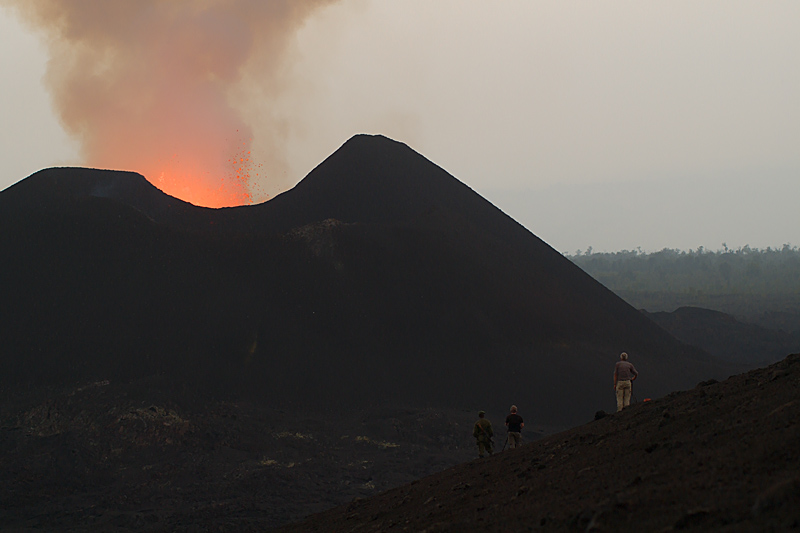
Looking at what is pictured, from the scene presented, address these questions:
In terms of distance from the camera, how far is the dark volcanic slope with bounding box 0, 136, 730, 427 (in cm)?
3297

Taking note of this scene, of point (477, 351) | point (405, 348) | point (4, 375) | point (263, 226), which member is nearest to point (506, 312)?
point (477, 351)

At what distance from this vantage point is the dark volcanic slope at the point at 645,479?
704 cm

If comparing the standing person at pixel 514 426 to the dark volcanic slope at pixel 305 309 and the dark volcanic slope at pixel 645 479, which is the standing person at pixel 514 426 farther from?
the dark volcanic slope at pixel 305 309

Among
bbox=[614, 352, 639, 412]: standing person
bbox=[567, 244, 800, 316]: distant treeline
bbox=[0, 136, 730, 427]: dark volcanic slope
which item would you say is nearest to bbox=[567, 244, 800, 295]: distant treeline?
bbox=[567, 244, 800, 316]: distant treeline

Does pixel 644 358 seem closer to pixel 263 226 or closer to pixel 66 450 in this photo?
pixel 263 226

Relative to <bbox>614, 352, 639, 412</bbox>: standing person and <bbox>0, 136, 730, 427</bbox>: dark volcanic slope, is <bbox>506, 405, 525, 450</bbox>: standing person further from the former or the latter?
<bbox>0, 136, 730, 427</bbox>: dark volcanic slope

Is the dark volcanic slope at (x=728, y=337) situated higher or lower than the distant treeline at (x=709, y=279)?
lower

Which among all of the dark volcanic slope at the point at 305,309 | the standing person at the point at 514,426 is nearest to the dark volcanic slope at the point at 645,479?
the standing person at the point at 514,426

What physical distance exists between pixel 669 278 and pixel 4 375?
166m

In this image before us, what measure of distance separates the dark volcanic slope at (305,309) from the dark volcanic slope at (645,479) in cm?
1738

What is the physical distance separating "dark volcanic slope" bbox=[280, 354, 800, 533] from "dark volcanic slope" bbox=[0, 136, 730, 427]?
17380 mm

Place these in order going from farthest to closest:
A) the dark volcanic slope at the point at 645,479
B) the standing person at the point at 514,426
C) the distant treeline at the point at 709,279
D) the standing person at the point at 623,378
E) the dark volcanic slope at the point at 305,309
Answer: the distant treeline at the point at 709,279, the dark volcanic slope at the point at 305,309, the standing person at the point at 514,426, the standing person at the point at 623,378, the dark volcanic slope at the point at 645,479

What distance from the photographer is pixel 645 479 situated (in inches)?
349

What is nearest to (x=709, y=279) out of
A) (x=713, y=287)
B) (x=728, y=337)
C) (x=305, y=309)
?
(x=713, y=287)
